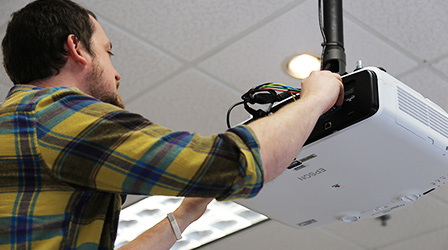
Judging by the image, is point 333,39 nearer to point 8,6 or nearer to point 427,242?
point 8,6

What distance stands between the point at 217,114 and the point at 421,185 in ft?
4.07

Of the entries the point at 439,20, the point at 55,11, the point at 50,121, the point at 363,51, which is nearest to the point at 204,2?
the point at 363,51

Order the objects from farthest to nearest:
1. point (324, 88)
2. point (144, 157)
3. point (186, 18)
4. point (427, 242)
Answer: point (427, 242) < point (186, 18) < point (324, 88) < point (144, 157)

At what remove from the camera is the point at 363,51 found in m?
2.29

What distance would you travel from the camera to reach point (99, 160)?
3.09 ft

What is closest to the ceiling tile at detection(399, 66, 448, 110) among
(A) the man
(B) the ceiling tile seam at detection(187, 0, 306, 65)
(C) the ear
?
(B) the ceiling tile seam at detection(187, 0, 306, 65)

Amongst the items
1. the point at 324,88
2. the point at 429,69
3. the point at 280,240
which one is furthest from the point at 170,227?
the point at 280,240

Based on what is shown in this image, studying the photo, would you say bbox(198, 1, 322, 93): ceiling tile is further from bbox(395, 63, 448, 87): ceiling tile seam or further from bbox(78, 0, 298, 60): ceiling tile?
bbox(395, 63, 448, 87): ceiling tile seam

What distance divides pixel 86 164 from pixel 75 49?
344 mm

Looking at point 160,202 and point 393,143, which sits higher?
point 160,202

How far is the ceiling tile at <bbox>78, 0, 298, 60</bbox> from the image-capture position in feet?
6.91

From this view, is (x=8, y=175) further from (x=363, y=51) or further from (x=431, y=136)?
(x=363, y=51)

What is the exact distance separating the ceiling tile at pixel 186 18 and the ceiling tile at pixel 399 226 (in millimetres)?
1360

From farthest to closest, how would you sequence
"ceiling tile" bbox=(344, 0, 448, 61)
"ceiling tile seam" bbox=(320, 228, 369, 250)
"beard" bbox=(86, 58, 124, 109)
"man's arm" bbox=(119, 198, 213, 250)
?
"ceiling tile seam" bbox=(320, 228, 369, 250), "ceiling tile" bbox=(344, 0, 448, 61), "man's arm" bbox=(119, 198, 213, 250), "beard" bbox=(86, 58, 124, 109)
